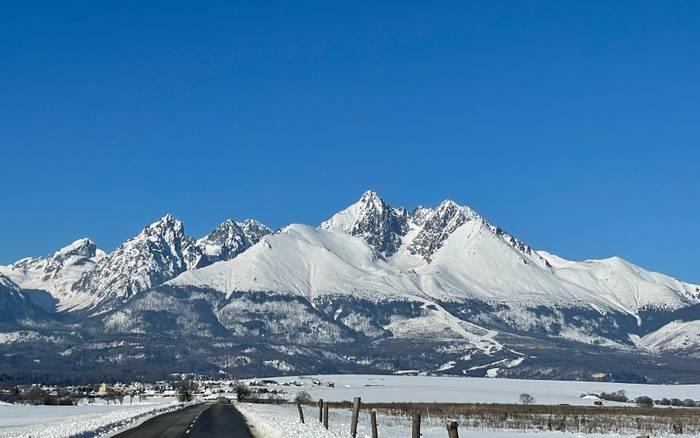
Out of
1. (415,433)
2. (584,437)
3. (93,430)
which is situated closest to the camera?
(415,433)

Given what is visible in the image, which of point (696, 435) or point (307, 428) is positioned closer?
point (307, 428)

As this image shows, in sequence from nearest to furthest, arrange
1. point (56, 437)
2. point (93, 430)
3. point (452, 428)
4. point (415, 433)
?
point (452, 428)
point (415, 433)
point (56, 437)
point (93, 430)

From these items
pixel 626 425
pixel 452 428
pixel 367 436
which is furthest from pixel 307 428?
pixel 626 425

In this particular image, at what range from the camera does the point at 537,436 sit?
273 ft

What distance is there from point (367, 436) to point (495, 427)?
43.0 meters

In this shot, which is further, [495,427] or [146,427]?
[495,427]

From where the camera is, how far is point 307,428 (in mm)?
70312

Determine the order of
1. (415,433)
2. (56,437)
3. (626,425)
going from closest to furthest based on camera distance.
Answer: (415,433)
(56,437)
(626,425)

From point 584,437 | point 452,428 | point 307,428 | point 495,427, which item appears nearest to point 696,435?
point 584,437

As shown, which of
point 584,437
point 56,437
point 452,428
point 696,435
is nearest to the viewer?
point 452,428

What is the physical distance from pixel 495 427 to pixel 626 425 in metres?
16.9

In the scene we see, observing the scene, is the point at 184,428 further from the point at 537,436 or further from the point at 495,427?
the point at 495,427

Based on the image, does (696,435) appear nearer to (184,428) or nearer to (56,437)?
(184,428)

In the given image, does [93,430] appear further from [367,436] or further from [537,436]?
[537,436]
